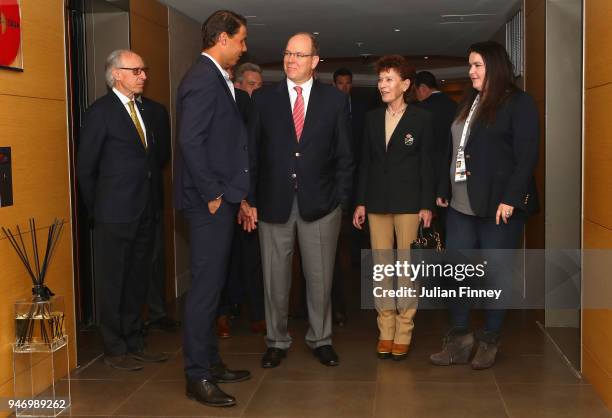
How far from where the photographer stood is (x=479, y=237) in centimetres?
451

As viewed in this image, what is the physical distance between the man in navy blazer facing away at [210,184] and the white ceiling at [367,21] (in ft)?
9.59

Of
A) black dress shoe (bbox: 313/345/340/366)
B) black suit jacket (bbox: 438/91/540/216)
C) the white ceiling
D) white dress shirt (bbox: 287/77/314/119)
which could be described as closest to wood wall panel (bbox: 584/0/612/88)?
black suit jacket (bbox: 438/91/540/216)

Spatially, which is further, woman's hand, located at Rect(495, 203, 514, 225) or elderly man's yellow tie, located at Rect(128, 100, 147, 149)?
elderly man's yellow tie, located at Rect(128, 100, 147, 149)

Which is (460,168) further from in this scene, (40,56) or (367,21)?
(367,21)

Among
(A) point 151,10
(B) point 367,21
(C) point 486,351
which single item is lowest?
(C) point 486,351

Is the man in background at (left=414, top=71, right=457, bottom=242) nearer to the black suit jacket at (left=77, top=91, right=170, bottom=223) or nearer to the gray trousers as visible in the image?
the gray trousers

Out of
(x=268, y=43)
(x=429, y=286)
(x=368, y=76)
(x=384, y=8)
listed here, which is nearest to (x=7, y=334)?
(x=429, y=286)

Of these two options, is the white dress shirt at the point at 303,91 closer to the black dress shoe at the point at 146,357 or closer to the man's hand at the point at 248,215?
the man's hand at the point at 248,215

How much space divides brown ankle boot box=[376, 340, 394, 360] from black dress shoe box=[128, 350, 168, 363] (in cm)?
127

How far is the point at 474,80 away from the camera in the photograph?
14.6ft

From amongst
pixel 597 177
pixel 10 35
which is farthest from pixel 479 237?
pixel 10 35

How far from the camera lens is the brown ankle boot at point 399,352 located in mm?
4711

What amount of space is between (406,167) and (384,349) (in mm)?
1094

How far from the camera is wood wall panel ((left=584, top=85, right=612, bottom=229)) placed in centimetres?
378
